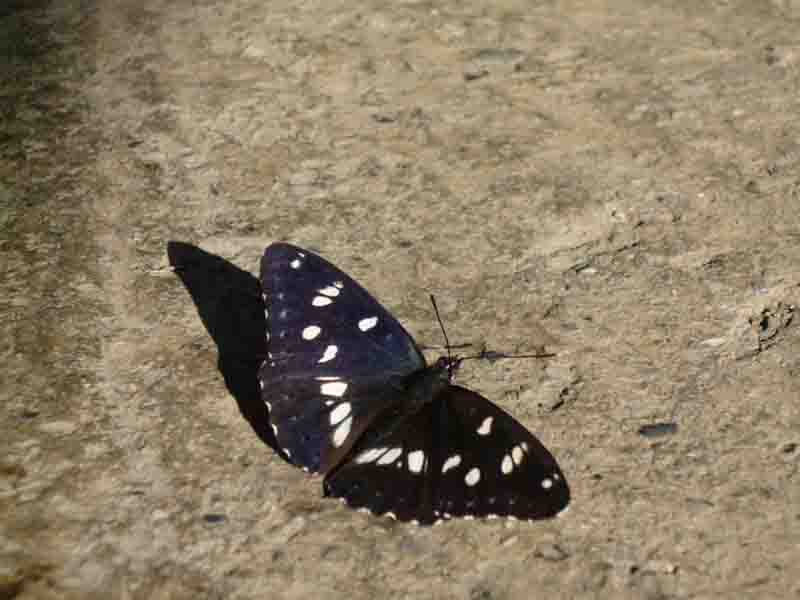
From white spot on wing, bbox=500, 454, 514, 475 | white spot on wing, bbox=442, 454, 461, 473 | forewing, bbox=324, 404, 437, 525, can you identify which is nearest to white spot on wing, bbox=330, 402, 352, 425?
forewing, bbox=324, 404, 437, 525

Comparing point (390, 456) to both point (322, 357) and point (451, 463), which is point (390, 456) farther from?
point (322, 357)

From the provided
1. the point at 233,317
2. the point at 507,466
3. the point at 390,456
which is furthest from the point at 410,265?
the point at 507,466

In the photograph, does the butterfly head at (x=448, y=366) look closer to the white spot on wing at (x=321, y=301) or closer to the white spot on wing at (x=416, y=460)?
the white spot on wing at (x=416, y=460)

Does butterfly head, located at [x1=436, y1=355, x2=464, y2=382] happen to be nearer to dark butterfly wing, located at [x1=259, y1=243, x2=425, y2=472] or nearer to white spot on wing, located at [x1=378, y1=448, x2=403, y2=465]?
dark butterfly wing, located at [x1=259, y1=243, x2=425, y2=472]

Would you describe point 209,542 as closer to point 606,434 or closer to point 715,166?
point 606,434

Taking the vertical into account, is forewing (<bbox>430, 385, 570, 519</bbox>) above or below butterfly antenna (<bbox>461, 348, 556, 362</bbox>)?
above

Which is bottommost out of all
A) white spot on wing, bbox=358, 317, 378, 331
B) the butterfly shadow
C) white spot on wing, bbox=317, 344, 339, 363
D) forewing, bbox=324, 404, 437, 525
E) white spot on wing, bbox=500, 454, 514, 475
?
the butterfly shadow
